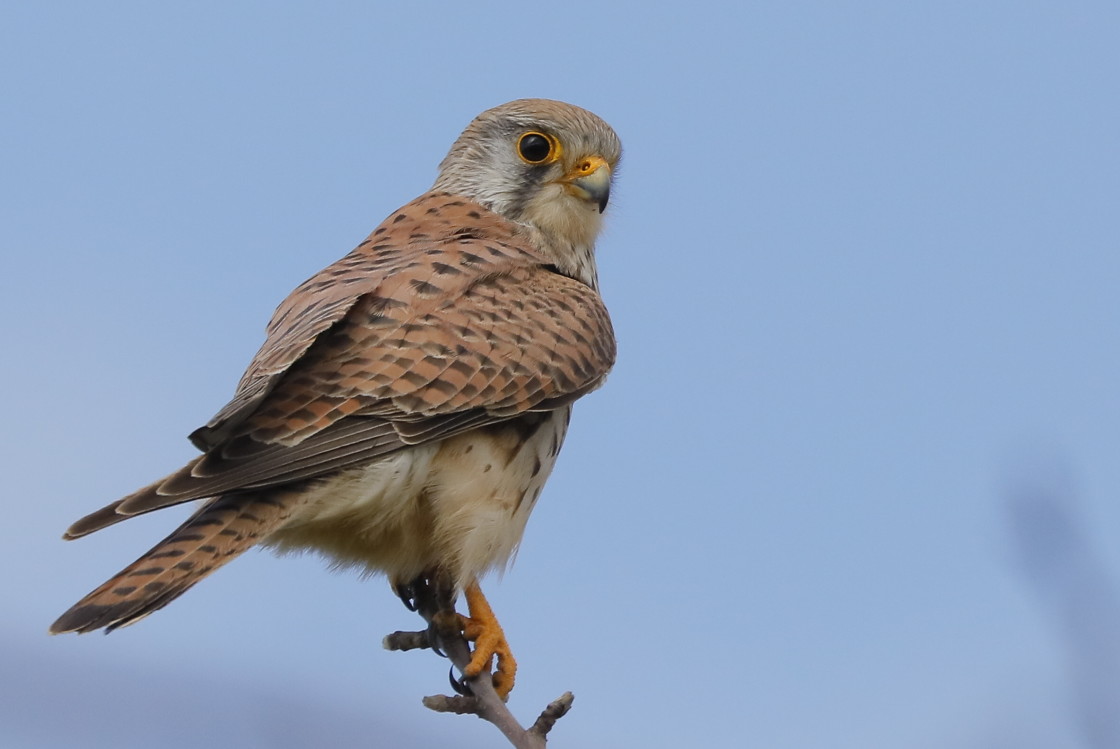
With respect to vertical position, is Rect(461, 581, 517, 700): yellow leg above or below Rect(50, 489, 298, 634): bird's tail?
below

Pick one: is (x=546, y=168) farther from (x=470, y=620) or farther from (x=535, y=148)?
(x=470, y=620)

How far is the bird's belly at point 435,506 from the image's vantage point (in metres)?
3.11

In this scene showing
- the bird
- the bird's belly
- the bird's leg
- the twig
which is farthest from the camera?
the bird's leg

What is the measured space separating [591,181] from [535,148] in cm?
21

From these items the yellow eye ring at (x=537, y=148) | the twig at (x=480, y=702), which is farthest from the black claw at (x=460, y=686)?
the yellow eye ring at (x=537, y=148)

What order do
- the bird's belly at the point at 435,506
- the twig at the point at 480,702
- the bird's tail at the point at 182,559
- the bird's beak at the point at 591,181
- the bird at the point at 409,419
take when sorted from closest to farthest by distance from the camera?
the bird's tail at the point at 182,559, the twig at the point at 480,702, the bird at the point at 409,419, the bird's belly at the point at 435,506, the bird's beak at the point at 591,181

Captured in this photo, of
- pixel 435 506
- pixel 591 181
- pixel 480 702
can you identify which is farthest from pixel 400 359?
pixel 591 181

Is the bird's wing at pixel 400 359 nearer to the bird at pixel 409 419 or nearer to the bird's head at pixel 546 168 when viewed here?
the bird at pixel 409 419

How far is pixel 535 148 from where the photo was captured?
14.0ft

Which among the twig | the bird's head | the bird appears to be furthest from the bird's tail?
the bird's head

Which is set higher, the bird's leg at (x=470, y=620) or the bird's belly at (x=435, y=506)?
the bird's belly at (x=435, y=506)

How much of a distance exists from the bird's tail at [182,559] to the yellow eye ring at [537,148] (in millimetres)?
1560

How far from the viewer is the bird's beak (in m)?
4.14

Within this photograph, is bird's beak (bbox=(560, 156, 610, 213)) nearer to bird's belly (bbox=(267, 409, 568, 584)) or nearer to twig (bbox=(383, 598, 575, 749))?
bird's belly (bbox=(267, 409, 568, 584))
